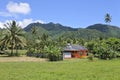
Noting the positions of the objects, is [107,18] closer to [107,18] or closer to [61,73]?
[107,18]

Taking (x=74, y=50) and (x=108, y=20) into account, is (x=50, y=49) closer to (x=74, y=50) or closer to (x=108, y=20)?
(x=74, y=50)

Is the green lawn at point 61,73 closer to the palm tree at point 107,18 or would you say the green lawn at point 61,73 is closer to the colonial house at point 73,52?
the colonial house at point 73,52

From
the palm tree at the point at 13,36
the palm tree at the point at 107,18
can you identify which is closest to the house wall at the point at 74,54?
the palm tree at the point at 13,36

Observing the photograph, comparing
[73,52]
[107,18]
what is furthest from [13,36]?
[107,18]

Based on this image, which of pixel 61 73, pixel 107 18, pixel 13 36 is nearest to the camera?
pixel 61 73

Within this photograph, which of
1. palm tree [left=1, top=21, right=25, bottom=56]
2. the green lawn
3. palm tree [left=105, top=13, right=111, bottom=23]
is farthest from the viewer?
palm tree [left=105, top=13, right=111, bottom=23]

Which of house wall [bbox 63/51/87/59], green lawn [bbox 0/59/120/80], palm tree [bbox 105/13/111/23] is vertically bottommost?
green lawn [bbox 0/59/120/80]

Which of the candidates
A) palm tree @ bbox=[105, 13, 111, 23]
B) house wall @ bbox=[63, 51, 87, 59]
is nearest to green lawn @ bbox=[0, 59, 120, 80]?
house wall @ bbox=[63, 51, 87, 59]

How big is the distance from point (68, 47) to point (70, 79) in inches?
2870

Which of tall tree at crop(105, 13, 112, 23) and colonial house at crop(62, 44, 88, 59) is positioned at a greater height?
tall tree at crop(105, 13, 112, 23)

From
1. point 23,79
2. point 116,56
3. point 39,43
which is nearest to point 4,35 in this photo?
point 39,43

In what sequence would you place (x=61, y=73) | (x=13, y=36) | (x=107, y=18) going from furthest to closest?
(x=107, y=18) → (x=13, y=36) → (x=61, y=73)

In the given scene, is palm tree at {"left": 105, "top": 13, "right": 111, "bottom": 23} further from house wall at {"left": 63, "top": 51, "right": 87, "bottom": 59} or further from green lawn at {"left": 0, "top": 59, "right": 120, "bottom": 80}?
green lawn at {"left": 0, "top": 59, "right": 120, "bottom": 80}

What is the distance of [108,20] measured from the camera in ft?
465
